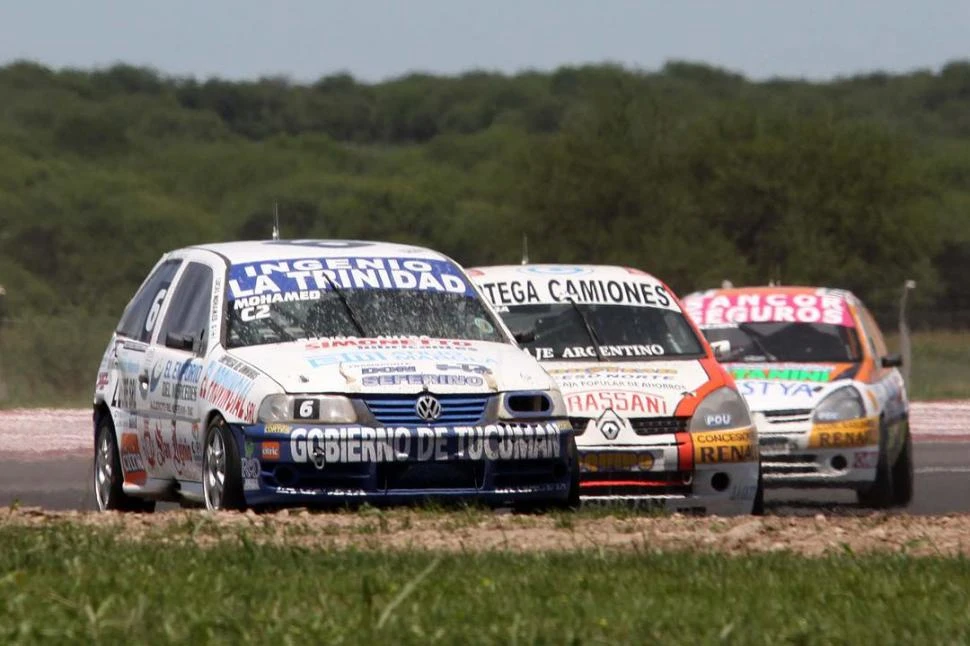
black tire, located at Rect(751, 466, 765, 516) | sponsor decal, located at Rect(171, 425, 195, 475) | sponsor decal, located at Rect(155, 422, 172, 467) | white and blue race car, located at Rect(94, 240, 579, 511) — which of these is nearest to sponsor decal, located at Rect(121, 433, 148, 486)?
white and blue race car, located at Rect(94, 240, 579, 511)

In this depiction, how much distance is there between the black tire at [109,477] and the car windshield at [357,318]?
4.96 ft

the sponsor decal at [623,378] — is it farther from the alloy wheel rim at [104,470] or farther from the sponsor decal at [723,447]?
the alloy wheel rim at [104,470]

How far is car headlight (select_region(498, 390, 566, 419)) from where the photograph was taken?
10.1 metres

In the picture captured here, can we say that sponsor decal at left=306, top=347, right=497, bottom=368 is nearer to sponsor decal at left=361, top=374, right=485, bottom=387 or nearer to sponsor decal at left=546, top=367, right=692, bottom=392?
sponsor decal at left=361, top=374, right=485, bottom=387

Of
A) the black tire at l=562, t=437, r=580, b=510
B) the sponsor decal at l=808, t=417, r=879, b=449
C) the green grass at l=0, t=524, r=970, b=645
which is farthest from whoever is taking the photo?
→ the sponsor decal at l=808, t=417, r=879, b=449

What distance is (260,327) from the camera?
425 inches

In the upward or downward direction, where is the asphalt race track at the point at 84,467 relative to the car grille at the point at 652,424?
downward

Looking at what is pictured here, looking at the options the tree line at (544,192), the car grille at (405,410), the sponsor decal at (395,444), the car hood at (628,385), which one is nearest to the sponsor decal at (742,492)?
the car hood at (628,385)

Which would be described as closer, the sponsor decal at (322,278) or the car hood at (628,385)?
the sponsor decal at (322,278)

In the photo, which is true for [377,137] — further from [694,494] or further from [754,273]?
[694,494]

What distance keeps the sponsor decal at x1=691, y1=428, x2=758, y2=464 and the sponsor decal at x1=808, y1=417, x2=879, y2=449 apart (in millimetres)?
2686

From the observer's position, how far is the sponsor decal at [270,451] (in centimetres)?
988

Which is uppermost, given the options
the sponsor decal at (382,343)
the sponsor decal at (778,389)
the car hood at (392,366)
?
the sponsor decal at (382,343)

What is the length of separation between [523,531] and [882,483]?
6.10 metres
